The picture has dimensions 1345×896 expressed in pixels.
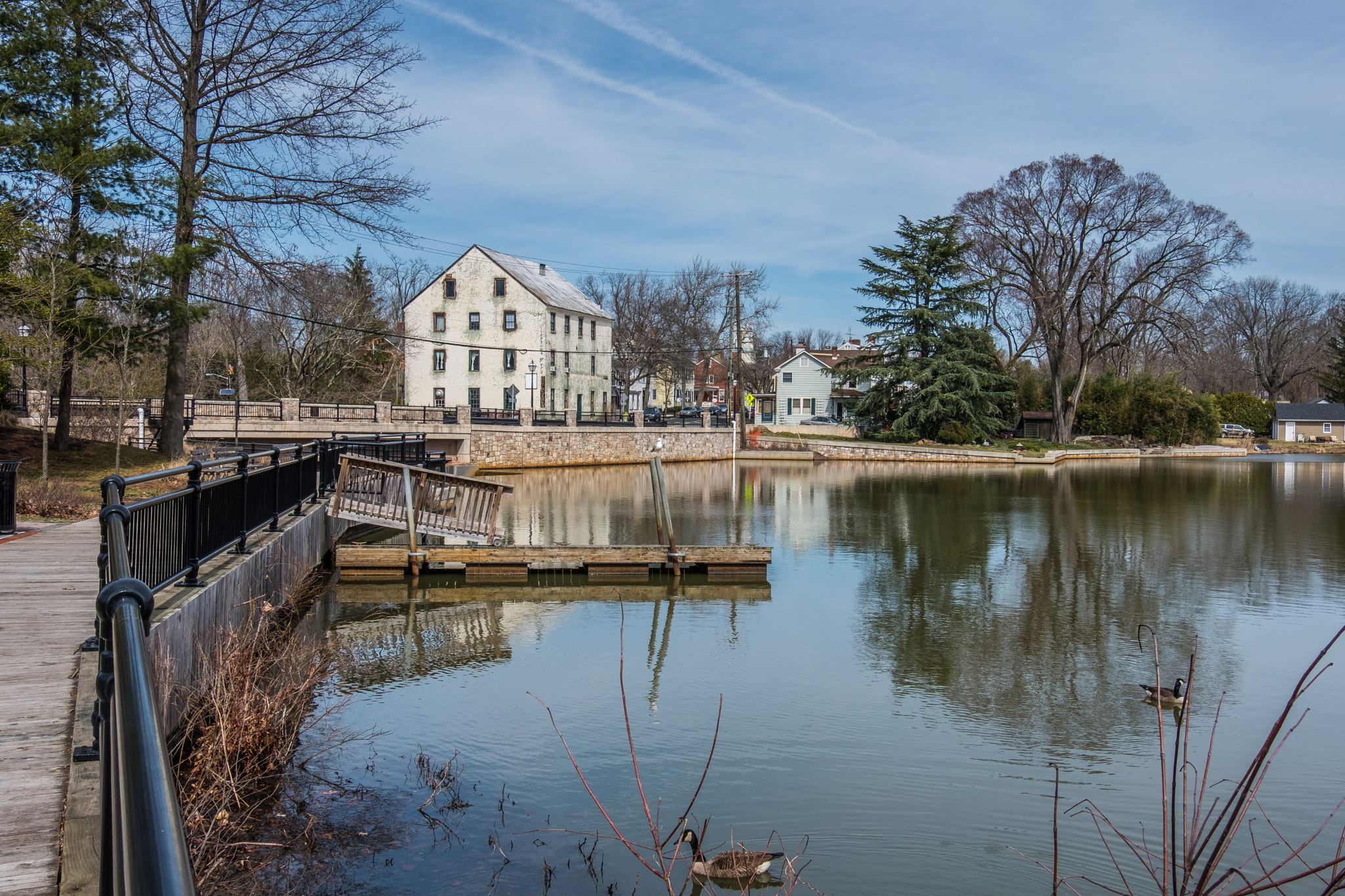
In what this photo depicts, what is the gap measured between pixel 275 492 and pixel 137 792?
12.6 meters

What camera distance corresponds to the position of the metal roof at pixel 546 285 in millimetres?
63156

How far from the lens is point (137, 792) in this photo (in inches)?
61.0

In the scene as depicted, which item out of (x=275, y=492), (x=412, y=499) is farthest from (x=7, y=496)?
(x=412, y=499)

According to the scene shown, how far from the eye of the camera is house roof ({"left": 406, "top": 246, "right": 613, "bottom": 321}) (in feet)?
207

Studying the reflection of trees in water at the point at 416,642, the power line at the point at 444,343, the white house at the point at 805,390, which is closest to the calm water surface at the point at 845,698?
the reflection of trees in water at the point at 416,642

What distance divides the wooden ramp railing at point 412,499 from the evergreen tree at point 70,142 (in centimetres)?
900

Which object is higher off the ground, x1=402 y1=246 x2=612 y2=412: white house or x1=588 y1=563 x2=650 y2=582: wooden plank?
x1=402 y1=246 x2=612 y2=412: white house

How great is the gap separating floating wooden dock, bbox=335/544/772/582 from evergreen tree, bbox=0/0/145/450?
10.1 meters

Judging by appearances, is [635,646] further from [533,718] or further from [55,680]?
[55,680]

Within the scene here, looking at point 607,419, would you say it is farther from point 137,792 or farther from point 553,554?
point 137,792

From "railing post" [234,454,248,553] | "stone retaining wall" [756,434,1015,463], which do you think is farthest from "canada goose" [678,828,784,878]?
"stone retaining wall" [756,434,1015,463]

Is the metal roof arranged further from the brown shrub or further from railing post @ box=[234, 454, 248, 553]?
railing post @ box=[234, 454, 248, 553]

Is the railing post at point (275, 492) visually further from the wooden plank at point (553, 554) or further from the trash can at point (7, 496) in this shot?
the trash can at point (7, 496)

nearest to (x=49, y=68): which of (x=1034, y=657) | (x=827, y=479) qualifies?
(x=1034, y=657)
